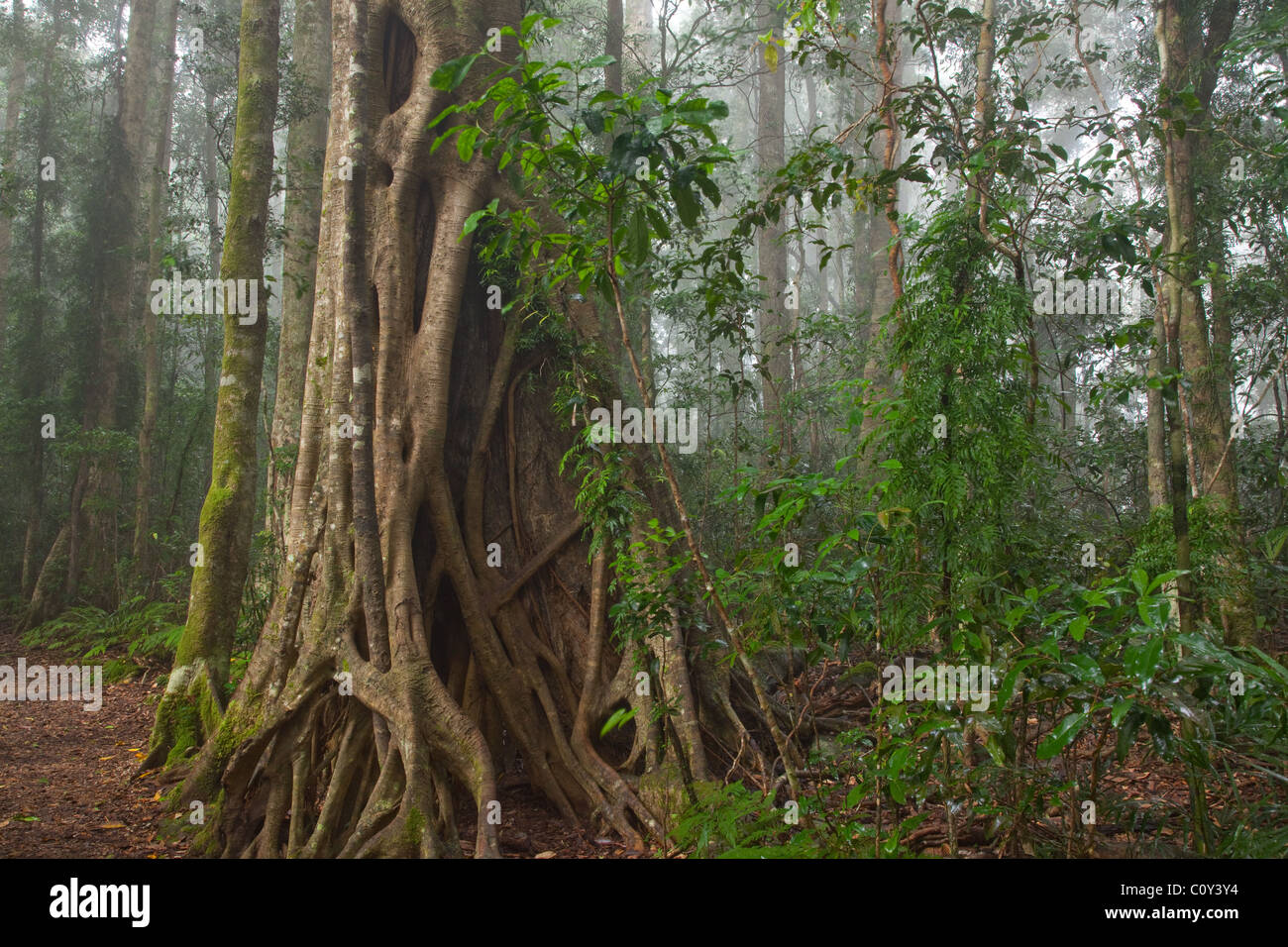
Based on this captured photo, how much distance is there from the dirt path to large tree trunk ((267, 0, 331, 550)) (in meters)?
1.98

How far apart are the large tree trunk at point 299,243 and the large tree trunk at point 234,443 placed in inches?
30.1

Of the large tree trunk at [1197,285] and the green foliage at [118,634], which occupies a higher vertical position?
the large tree trunk at [1197,285]

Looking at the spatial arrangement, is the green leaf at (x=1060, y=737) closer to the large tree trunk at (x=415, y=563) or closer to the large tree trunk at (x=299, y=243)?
the large tree trunk at (x=415, y=563)

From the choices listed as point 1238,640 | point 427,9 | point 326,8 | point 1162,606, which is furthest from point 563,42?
point 1162,606

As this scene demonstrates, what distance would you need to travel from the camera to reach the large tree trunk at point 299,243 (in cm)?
773

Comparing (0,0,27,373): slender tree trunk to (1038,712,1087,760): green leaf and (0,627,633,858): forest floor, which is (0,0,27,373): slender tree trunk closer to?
(0,627,633,858): forest floor

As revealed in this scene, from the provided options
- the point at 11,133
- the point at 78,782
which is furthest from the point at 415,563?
the point at 11,133

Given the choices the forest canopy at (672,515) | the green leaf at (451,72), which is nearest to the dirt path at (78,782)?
the forest canopy at (672,515)

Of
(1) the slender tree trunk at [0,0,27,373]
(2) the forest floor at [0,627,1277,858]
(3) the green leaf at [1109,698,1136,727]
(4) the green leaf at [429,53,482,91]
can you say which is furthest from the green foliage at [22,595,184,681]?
(3) the green leaf at [1109,698,1136,727]

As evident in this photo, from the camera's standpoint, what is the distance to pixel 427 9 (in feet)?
18.5

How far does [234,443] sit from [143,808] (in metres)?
2.52

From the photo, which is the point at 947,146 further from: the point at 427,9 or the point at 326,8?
the point at 326,8

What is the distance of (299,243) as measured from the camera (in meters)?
8.45
